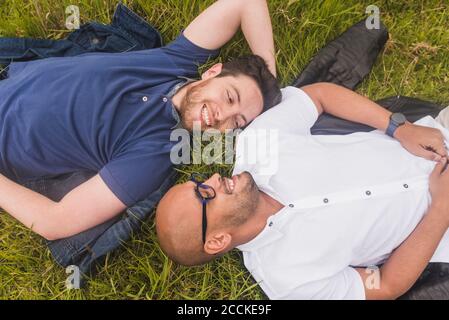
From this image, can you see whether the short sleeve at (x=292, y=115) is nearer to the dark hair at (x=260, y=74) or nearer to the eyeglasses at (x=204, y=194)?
the dark hair at (x=260, y=74)

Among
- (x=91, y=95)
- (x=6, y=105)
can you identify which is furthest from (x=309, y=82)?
(x=6, y=105)

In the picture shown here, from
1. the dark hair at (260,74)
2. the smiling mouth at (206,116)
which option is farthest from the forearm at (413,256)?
the smiling mouth at (206,116)

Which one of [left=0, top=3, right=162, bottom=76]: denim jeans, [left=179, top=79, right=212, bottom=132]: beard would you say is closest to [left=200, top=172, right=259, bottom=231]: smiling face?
[left=179, top=79, right=212, bottom=132]: beard

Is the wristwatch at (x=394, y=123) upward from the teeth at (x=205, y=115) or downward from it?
upward

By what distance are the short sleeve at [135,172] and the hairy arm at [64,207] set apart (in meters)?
0.05

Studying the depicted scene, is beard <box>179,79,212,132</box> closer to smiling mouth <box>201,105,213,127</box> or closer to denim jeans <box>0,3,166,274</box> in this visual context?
smiling mouth <box>201,105,213,127</box>

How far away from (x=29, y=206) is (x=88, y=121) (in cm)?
57

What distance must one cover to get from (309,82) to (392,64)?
1.98 ft

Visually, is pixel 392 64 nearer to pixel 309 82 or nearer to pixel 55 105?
pixel 309 82

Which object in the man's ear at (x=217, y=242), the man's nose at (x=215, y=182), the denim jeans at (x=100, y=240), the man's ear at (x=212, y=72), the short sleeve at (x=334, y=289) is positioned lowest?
the denim jeans at (x=100, y=240)

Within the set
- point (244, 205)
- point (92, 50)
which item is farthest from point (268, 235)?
point (92, 50)

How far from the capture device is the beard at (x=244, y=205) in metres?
2.05

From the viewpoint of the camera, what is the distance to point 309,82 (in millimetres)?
2812
